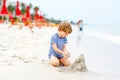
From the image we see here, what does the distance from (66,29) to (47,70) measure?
3.11 feet

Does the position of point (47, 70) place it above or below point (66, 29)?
below

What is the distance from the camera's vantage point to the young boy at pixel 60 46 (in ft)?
20.4

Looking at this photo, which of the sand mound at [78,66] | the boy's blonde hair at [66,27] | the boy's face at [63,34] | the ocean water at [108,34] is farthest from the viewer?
the ocean water at [108,34]

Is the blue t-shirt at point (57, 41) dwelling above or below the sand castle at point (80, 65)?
above

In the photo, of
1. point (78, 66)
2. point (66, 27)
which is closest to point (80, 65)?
point (78, 66)

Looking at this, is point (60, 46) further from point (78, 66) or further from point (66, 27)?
point (78, 66)

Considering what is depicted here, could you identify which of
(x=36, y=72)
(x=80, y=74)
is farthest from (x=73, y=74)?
(x=36, y=72)

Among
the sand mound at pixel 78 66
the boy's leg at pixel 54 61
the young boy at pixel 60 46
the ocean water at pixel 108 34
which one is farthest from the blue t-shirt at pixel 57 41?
the ocean water at pixel 108 34

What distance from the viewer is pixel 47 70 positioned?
560 cm

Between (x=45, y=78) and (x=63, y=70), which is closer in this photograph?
(x=45, y=78)

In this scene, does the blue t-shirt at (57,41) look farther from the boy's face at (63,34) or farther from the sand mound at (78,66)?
the sand mound at (78,66)

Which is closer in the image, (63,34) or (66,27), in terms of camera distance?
(66,27)

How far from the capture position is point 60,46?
21.2ft

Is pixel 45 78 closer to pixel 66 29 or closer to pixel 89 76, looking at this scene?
pixel 89 76
